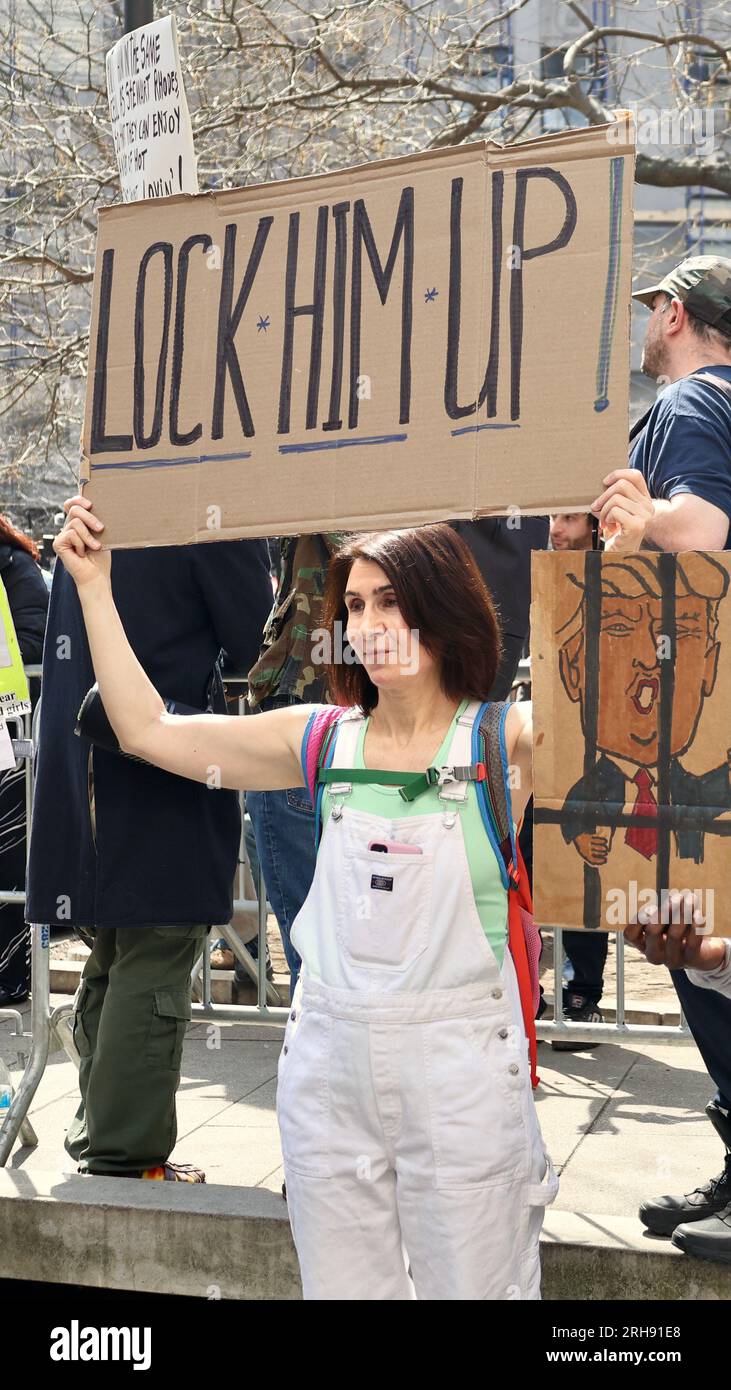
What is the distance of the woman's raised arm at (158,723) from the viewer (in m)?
2.86

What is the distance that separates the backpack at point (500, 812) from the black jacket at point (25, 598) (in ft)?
12.4

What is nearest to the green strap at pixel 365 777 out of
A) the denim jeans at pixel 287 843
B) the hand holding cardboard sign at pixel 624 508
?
the hand holding cardboard sign at pixel 624 508

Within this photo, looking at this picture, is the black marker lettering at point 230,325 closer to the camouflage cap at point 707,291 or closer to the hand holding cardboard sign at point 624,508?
the hand holding cardboard sign at point 624,508

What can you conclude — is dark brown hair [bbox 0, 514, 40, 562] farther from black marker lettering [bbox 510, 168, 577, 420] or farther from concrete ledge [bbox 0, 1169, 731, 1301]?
black marker lettering [bbox 510, 168, 577, 420]

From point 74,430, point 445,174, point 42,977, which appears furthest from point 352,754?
point 74,430

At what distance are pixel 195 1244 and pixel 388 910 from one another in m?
1.58

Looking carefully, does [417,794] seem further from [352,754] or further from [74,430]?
[74,430]

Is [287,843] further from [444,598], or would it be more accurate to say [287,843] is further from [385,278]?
[385,278]

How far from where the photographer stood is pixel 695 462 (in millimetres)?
3277

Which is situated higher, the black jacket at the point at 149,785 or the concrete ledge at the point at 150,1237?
the black jacket at the point at 149,785

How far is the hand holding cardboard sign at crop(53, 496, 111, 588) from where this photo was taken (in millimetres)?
2918

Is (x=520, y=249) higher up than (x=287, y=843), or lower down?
higher up

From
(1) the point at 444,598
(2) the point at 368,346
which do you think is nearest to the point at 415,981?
(1) the point at 444,598
